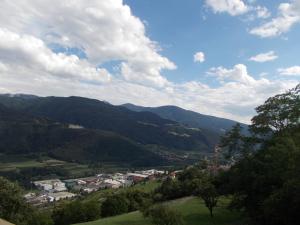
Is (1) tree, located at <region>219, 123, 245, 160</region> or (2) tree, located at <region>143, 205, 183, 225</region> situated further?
(1) tree, located at <region>219, 123, 245, 160</region>

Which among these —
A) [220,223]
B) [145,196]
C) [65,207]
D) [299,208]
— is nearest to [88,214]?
[65,207]

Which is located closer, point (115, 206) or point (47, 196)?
point (115, 206)

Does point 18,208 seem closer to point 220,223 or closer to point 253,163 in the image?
point 220,223

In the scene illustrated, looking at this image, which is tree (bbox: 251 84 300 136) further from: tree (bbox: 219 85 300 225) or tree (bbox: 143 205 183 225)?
tree (bbox: 143 205 183 225)

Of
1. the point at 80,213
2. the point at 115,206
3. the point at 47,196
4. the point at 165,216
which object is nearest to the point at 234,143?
the point at 165,216

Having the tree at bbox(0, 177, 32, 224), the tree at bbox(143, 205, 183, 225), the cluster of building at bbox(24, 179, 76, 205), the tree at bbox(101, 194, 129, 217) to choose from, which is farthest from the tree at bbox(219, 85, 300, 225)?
the cluster of building at bbox(24, 179, 76, 205)

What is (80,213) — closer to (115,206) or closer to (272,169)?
(115,206)

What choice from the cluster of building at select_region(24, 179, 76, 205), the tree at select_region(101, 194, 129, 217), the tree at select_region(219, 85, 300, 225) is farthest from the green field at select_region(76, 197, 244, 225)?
the cluster of building at select_region(24, 179, 76, 205)

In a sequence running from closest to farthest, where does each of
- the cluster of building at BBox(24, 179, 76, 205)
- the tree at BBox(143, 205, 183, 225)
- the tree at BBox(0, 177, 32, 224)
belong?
the tree at BBox(143, 205, 183, 225), the tree at BBox(0, 177, 32, 224), the cluster of building at BBox(24, 179, 76, 205)

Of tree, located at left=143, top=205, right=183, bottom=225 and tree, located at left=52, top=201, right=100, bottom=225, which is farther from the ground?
tree, located at left=143, top=205, right=183, bottom=225

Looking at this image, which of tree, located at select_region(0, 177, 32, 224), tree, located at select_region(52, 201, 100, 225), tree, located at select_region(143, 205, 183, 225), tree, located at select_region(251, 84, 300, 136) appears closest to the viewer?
tree, located at select_region(143, 205, 183, 225)

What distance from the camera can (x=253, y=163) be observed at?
4422 centimetres

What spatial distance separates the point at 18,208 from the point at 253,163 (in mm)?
34192

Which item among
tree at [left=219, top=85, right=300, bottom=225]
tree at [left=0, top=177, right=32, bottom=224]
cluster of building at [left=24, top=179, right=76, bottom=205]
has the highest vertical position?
tree at [left=219, top=85, right=300, bottom=225]
